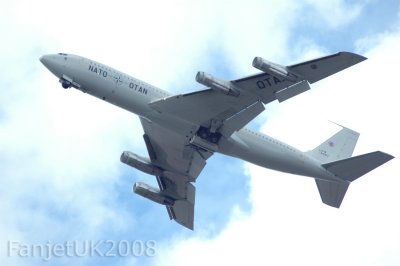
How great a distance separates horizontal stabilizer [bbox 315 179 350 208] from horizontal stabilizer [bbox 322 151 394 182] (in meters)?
0.96

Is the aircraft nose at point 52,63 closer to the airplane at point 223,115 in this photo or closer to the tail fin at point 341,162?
the airplane at point 223,115

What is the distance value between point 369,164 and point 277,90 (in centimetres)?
1096

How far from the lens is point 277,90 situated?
55.3m

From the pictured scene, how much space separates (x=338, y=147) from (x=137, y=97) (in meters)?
20.7

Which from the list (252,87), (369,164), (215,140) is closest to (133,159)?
(215,140)

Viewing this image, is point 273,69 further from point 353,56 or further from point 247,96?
point 353,56

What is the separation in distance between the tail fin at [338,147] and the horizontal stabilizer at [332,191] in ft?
8.21

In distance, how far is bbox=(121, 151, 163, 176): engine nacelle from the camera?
66.2 m

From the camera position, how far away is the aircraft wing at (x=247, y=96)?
174 feet

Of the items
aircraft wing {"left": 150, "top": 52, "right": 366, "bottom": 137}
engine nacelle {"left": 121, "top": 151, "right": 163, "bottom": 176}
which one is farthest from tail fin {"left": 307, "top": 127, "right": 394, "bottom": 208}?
engine nacelle {"left": 121, "top": 151, "right": 163, "bottom": 176}

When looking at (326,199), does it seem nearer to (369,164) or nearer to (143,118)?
(369,164)

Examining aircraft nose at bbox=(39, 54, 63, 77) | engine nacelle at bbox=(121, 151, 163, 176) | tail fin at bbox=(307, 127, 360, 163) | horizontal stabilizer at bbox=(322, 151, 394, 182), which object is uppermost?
tail fin at bbox=(307, 127, 360, 163)

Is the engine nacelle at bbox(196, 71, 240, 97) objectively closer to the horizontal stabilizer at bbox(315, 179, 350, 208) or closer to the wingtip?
the wingtip

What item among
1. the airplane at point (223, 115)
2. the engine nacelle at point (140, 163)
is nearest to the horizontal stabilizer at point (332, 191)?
the airplane at point (223, 115)
